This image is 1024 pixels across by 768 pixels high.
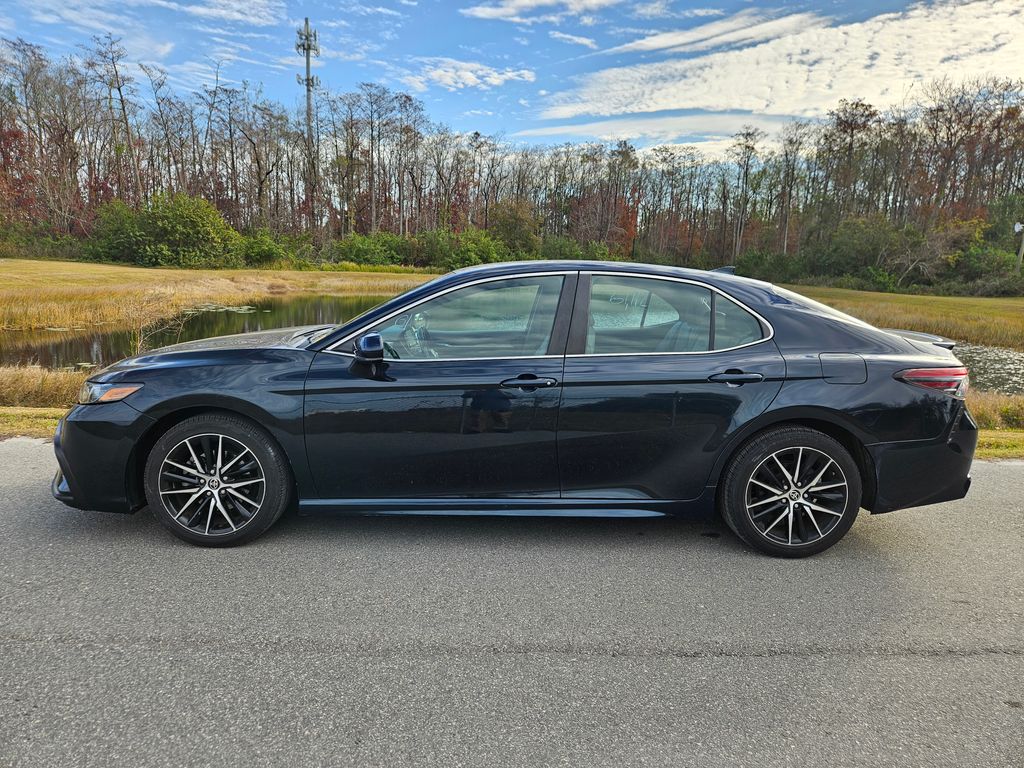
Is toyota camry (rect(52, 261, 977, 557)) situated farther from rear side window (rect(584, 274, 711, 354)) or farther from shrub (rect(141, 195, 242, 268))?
shrub (rect(141, 195, 242, 268))

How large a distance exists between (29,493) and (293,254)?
1828 inches

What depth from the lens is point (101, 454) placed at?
3.64 meters

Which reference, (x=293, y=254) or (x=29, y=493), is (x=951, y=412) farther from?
(x=293, y=254)

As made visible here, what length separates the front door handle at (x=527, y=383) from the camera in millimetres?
3562

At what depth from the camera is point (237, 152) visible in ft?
195

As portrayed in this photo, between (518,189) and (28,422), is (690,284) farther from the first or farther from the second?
(518,189)

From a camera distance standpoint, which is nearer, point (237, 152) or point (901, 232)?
point (901, 232)

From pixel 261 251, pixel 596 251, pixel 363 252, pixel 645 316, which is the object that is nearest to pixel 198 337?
pixel 645 316

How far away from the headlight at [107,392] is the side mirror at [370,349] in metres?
1.29

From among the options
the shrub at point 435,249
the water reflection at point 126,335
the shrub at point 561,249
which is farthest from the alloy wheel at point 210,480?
the shrub at point 561,249

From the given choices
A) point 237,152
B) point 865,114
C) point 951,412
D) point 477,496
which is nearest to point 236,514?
point 477,496

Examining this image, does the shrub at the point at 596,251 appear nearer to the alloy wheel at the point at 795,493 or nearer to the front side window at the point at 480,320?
the front side window at the point at 480,320

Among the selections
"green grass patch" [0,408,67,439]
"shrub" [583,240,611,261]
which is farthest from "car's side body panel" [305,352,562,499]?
"shrub" [583,240,611,261]

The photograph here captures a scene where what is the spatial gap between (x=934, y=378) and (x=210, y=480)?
4113 millimetres
